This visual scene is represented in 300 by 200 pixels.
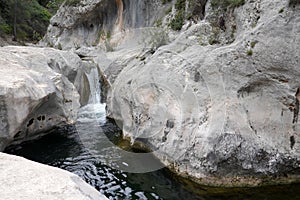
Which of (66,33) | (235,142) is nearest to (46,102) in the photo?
(235,142)

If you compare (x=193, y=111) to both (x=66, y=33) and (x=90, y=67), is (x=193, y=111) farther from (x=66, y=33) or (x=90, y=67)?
(x=66, y=33)

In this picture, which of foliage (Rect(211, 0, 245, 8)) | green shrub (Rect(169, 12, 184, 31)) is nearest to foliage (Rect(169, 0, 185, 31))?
green shrub (Rect(169, 12, 184, 31))

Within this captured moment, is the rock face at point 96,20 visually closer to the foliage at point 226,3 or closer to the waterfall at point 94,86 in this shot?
the waterfall at point 94,86

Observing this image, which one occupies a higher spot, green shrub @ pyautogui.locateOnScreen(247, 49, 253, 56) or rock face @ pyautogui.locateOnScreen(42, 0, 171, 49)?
rock face @ pyautogui.locateOnScreen(42, 0, 171, 49)

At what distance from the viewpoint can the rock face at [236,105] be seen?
21.3ft

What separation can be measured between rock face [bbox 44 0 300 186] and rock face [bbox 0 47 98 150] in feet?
8.37

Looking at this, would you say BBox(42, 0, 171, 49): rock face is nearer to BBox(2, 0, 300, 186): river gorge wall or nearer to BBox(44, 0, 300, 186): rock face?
BBox(2, 0, 300, 186): river gorge wall

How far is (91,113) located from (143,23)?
372 inches

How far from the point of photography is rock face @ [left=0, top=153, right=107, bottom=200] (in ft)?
7.22

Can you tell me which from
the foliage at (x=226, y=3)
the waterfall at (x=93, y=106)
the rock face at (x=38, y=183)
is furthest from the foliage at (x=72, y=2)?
the rock face at (x=38, y=183)

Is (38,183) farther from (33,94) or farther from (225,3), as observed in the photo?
(225,3)

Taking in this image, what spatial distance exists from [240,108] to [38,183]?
5.40m

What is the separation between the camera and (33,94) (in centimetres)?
740

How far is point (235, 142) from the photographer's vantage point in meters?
6.53
